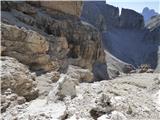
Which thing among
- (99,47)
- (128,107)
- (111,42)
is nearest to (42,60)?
(128,107)

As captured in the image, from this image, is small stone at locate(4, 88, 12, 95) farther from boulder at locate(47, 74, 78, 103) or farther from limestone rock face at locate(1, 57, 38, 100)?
boulder at locate(47, 74, 78, 103)

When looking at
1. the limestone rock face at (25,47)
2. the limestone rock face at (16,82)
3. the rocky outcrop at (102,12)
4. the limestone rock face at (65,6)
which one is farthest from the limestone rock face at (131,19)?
the limestone rock face at (16,82)

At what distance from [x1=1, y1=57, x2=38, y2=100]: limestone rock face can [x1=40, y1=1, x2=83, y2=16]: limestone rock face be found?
16.9 m

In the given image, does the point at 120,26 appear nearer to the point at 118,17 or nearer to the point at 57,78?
the point at 118,17

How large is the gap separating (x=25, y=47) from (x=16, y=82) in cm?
559

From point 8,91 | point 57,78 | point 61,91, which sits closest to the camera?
point 61,91

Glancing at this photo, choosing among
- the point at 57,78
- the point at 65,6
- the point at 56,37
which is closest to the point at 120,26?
the point at 65,6

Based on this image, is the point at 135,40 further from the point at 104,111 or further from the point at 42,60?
the point at 104,111

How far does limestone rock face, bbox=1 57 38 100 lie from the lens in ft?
34.2

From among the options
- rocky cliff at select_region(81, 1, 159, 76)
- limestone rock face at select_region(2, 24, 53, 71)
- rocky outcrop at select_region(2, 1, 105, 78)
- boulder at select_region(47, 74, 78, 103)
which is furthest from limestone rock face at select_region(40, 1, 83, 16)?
rocky cliff at select_region(81, 1, 159, 76)

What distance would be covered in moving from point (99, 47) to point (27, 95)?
29.4 metres

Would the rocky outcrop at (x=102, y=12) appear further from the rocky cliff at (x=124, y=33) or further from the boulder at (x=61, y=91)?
the boulder at (x=61, y=91)

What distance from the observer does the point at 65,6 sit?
30781 mm

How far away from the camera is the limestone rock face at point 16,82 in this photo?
10.4 meters
